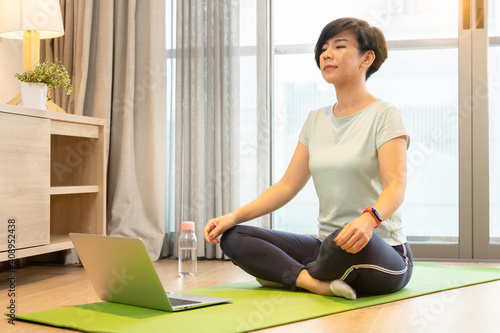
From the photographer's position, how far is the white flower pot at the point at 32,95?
7.91 feet

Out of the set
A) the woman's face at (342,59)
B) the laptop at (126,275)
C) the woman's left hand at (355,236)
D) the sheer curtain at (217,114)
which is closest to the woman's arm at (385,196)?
the woman's left hand at (355,236)

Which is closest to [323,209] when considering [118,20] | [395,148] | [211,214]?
[395,148]

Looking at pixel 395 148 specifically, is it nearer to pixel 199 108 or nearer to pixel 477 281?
pixel 477 281

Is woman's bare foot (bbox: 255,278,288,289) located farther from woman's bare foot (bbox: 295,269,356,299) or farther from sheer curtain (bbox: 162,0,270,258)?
sheer curtain (bbox: 162,0,270,258)

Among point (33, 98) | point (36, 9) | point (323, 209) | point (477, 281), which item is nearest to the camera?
point (323, 209)

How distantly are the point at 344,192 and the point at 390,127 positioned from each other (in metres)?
0.25

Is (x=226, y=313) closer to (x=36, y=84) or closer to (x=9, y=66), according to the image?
(x=36, y=84)

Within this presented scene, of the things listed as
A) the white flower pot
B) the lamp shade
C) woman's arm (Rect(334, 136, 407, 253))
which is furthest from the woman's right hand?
the lamp shade

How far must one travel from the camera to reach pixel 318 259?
5.66ft

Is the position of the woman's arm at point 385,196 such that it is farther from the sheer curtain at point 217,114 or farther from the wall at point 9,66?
the wall at point 9,66

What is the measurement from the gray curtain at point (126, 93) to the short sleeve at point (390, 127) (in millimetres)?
1432

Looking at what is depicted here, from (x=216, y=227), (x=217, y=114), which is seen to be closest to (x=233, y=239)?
(x=216, y=227)

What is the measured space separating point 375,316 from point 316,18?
1.89 m

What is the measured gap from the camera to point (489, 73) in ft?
9.66
